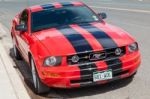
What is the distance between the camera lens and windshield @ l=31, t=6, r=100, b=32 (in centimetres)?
832

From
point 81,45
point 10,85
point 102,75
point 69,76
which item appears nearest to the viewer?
point 69,76

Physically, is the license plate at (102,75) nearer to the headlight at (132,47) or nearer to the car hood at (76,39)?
the car hood at (76,39)

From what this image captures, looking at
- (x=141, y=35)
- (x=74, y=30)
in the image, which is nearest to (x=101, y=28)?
(x=74, y=30)

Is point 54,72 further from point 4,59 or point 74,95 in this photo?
point 4,59

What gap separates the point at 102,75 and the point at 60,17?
2223 millimetres

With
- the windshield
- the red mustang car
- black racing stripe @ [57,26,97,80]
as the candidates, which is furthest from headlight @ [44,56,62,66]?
the windshield

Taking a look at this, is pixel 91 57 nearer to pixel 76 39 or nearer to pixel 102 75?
pixel 102 75

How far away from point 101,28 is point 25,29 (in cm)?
172

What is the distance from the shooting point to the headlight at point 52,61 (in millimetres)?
6688

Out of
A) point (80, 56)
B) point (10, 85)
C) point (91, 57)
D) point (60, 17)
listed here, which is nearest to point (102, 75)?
point (91, 57)

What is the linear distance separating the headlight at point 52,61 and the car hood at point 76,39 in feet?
0.25

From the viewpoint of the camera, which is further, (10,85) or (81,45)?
(10,85)

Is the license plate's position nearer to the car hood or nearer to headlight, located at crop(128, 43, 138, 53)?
the car hood

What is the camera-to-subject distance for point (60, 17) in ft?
27.8
